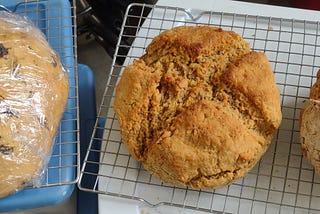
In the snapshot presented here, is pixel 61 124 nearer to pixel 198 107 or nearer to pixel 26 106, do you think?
pixel 26 106

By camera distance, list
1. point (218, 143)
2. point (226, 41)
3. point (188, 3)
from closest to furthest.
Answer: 1. point (218, 143)
2. point (226, 41)
3. point (188, 3)

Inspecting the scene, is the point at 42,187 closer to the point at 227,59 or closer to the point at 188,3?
the point at 227,59

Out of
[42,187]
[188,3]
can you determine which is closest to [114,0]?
[188,3]

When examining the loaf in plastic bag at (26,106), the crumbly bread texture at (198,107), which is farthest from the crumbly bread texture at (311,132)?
the loaf in plastic bag at (26,106)

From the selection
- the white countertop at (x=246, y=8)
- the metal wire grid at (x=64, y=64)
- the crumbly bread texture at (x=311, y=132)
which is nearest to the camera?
the crumbly bread texture at (x=311, y=132)

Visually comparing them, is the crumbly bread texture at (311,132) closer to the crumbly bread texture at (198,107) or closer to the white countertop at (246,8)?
the crumbly bread texture at (198,107)

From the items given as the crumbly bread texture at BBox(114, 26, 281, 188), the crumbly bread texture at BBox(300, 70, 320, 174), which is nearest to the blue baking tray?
the crumbly bread texture at BBox(114, 26, 281, 188)
